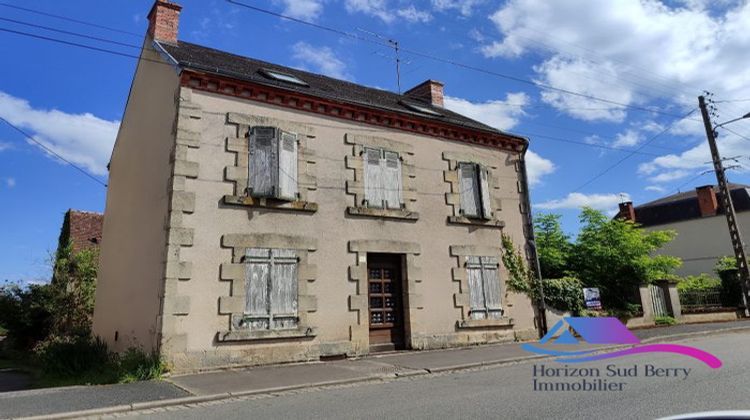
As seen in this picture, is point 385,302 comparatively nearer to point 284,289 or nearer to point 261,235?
point 284,289

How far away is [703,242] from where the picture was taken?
32406mm

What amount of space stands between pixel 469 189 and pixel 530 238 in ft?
8.02

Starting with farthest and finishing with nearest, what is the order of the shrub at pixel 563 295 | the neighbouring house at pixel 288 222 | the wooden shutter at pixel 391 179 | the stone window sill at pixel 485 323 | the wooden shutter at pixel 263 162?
the shrub at pixel 563 295 → the stone window sill at pixel 485 323 → the wooden shutter at pixel 391 179 → the wooden shutter at pixel 263 162 → the neighbouring house at pixel 288 222

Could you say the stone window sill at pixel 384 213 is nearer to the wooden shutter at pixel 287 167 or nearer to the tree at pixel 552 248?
the wooden shutter at pixel 287 167

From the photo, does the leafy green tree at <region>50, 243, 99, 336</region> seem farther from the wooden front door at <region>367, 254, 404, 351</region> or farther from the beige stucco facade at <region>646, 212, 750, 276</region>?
the beige stucco facade at <region>646, 212, 750, 276</region>

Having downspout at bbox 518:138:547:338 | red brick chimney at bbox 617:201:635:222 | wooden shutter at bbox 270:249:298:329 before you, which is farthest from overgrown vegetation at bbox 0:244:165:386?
red brick chimney at bbox 617:201:635:222

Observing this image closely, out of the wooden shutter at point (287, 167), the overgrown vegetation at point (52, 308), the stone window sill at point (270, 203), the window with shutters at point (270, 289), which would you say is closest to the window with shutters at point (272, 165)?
the wooden shutter at point (287, 167)

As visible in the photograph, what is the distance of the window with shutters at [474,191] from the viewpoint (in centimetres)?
1312

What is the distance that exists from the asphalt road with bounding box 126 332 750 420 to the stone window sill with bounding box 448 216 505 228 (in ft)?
17.2

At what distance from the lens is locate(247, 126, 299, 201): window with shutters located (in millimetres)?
10117

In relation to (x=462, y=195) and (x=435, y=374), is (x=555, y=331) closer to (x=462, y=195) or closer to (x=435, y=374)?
(x=462, y=195)

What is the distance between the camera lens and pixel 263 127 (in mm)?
10484

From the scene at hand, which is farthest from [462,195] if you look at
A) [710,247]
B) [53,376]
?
[710,247]

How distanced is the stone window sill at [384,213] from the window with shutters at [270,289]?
182 cm
